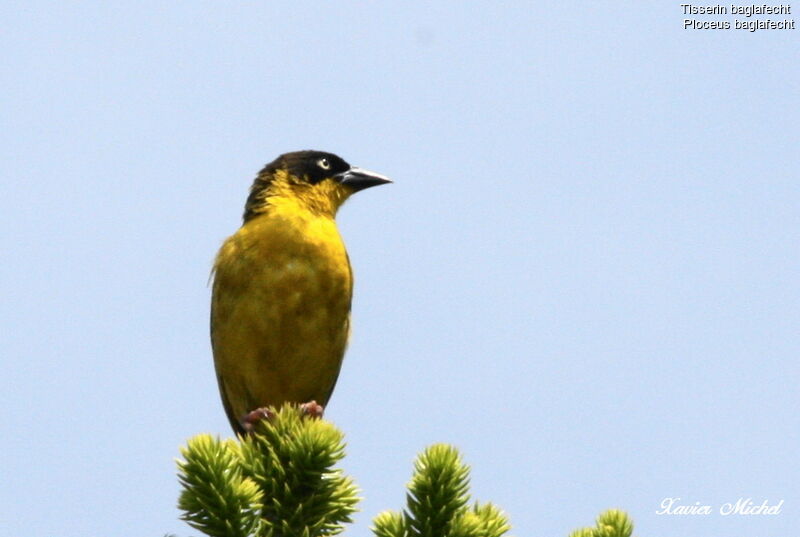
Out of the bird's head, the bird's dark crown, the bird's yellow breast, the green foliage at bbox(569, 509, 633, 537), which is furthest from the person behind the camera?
the bird's dark crown

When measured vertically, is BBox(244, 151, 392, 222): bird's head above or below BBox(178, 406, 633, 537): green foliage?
above

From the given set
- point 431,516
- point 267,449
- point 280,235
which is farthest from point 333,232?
point 431,516

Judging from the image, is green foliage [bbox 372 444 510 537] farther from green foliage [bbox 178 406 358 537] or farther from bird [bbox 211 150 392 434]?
bird [bbox 211 150 392 434]

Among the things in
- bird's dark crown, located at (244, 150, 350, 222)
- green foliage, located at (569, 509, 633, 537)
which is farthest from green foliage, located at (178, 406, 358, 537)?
bird's dark crown, located at (244, 150, 350, 222)

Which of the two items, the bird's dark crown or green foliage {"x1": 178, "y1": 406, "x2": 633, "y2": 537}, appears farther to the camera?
the bird's dark crown

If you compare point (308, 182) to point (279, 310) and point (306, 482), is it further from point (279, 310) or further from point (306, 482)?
point (306, 482)

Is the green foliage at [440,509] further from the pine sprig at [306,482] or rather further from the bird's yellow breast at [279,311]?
the bird's yellow breast at [279,311]

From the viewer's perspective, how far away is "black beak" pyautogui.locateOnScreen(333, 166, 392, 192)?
819cm

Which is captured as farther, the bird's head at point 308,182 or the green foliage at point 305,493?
the bird's head at point 308,182

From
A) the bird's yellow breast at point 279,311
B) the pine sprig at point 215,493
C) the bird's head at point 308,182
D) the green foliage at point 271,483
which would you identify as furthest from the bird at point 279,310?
the pine sprig at point 215,493

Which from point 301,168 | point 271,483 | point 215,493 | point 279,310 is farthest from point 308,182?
point 215,493

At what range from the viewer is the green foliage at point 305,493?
3020mm

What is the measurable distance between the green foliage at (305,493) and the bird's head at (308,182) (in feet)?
14.3

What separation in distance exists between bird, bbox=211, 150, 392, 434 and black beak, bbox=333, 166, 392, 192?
0.66 metres
